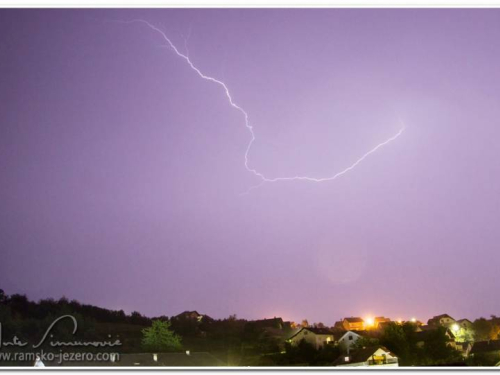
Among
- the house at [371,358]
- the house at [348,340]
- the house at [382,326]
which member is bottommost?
the house at [371,358]

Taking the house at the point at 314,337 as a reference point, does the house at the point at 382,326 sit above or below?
above

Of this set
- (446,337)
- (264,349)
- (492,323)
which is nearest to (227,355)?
(264,349)

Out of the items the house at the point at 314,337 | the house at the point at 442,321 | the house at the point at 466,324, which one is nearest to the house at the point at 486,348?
the house at the point at 442,321

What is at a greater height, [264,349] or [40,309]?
[40,309]

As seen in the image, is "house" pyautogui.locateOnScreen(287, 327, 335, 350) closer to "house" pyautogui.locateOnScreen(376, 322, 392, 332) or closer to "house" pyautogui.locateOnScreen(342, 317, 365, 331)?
"house" pyautogui.locateOnScreen(342, 317, 365, 331)

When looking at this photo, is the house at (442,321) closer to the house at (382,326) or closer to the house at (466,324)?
the house at (466,324)

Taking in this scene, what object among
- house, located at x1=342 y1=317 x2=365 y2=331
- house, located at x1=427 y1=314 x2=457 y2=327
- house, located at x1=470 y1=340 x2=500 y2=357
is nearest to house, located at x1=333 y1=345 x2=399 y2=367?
house, located at x1=470 y1=340 x2=500 y2=357

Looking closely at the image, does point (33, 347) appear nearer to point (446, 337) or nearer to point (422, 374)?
point (422, 374)
